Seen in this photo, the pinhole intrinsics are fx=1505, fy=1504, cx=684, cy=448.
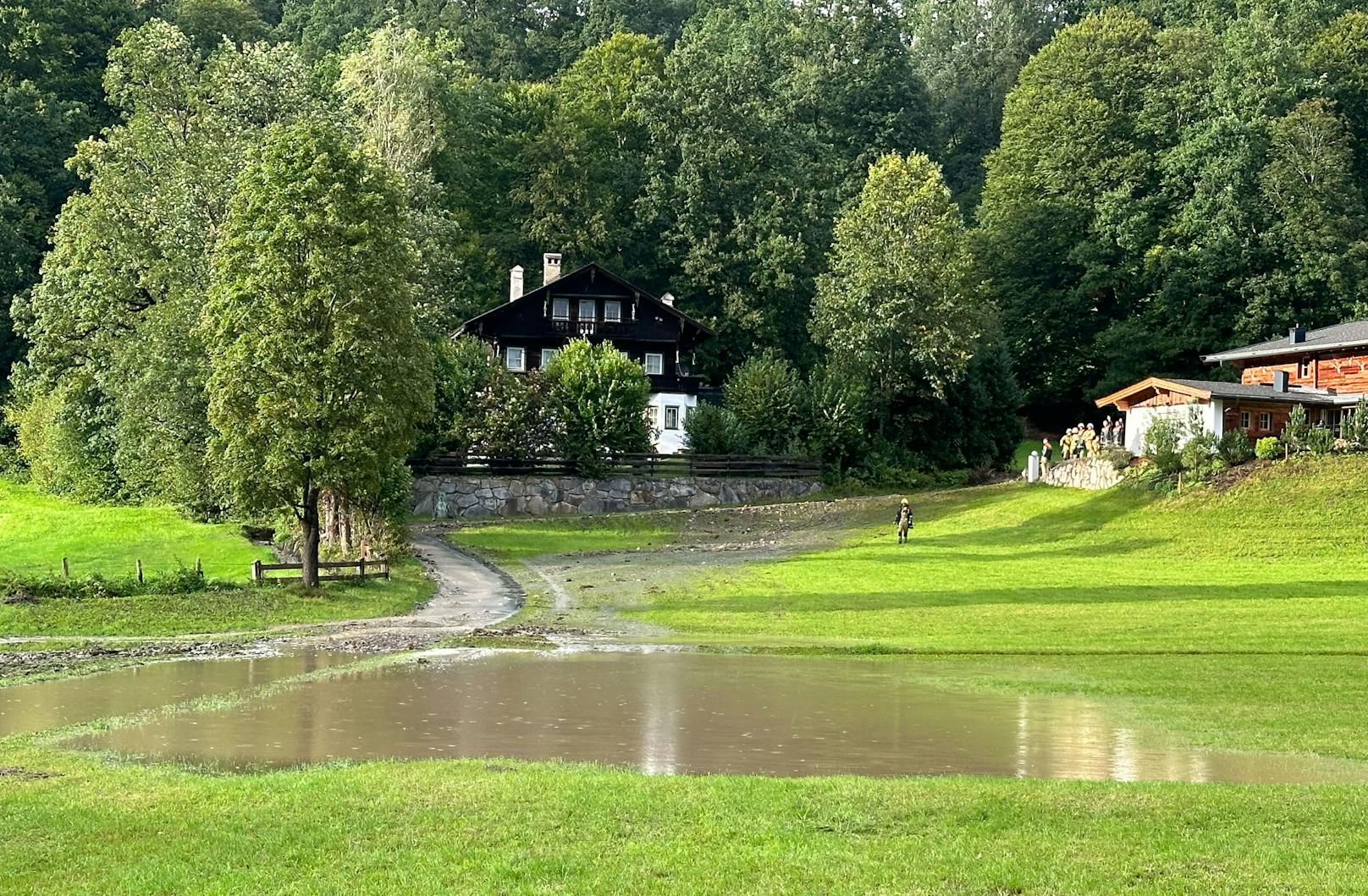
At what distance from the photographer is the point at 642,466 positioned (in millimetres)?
67312

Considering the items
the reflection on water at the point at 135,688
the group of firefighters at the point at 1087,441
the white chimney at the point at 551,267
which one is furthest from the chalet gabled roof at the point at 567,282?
the reflection on water at the point at 135,688

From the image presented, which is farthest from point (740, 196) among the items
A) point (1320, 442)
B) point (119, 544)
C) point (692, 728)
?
point (692, 728)

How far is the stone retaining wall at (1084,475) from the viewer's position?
58.8 metres

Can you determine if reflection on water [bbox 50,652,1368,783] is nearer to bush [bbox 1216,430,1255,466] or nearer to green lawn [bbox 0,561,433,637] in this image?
green lawn [bbox 0,561,433,637]

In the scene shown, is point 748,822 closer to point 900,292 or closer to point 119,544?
point 119,544

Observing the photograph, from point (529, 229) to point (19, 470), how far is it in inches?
1300

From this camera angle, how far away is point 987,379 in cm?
8081

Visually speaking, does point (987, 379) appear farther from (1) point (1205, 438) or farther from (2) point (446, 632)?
(2) point (446, 632)

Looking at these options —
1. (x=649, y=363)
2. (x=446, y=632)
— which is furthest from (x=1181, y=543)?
(x=649, y=363)

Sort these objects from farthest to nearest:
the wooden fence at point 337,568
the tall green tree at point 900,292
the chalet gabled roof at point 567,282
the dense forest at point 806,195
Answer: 1. the chalet gabled roof at point 567,282
2. the tall green tree at point 900,292
3. the dense forest at point 806,195
4. the wooden fence at point 337,568

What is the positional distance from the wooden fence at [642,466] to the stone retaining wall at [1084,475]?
39.7ft

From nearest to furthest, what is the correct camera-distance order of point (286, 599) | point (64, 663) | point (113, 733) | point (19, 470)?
point (113, 733)
point (64, 663)
point (286, 599)
point (19, 470)

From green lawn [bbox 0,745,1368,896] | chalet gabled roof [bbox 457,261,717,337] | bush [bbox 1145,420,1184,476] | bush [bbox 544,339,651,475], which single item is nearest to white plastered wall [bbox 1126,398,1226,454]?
bush [bbox 1145,420,1184,476]

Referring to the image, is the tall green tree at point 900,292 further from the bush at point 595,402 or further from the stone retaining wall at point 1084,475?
the stone retaining wall at point 1084,475
